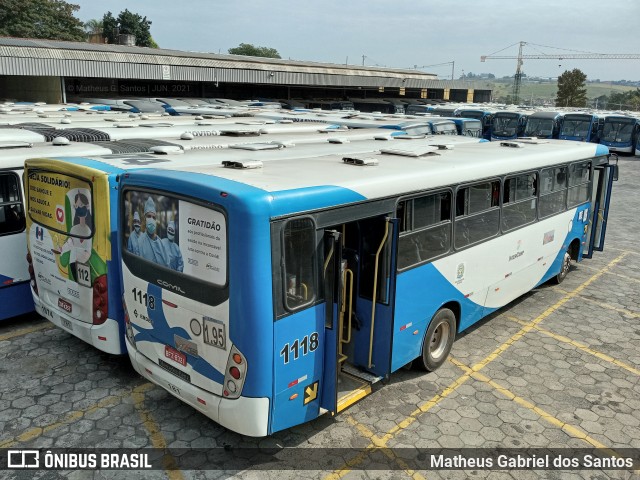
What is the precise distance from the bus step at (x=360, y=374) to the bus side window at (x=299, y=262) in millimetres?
1480

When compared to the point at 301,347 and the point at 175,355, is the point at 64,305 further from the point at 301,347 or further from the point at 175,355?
the point at 301,347

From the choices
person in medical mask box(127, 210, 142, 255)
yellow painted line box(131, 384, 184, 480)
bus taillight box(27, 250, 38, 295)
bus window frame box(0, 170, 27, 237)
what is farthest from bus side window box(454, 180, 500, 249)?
bus window frame box(0, 170, 27, 237)

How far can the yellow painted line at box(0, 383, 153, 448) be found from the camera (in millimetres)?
5621

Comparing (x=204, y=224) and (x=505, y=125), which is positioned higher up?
(x=505, y=125)

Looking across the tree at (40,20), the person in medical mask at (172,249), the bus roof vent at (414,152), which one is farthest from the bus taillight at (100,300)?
the tree at (40,20)

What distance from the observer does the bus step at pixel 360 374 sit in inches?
237

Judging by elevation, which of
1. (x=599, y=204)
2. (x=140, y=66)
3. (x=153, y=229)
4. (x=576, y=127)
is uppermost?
(x=140, y=66)

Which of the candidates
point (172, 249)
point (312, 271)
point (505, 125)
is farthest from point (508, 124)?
point (172, 249)

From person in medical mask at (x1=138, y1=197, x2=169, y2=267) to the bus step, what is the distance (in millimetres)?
2350

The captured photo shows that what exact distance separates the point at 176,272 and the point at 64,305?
276cm

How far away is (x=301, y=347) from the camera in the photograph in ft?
16.7

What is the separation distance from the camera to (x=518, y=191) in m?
8.09

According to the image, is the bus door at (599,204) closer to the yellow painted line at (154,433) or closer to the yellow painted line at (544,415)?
the yellow painted line at (544,415)

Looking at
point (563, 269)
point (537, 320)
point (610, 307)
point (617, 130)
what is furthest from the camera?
point (617, 130)
